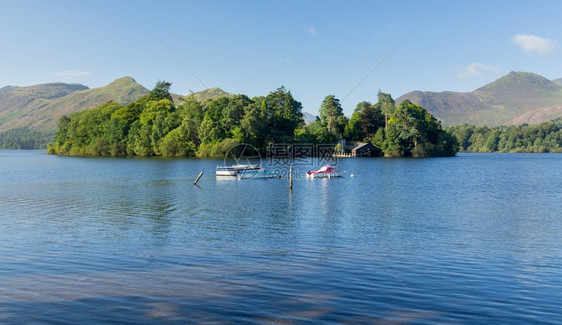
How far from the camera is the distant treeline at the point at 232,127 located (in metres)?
134

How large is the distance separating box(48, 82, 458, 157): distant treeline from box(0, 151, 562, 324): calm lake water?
9999 cm

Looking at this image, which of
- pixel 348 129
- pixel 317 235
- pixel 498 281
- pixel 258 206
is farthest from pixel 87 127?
pixel 498 281

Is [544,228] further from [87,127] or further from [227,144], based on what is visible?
[87,127]

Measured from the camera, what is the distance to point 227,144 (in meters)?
127

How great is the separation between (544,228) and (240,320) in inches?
876

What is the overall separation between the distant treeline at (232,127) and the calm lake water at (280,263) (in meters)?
100.0

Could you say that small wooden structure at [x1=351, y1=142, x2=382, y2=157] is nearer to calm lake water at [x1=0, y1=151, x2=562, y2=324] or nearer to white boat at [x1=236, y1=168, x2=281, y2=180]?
white boat at [x1=236, y1=168, x2=281, y2=180]

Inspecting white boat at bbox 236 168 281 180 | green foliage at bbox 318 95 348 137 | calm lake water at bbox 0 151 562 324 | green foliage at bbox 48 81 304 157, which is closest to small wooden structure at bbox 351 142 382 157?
green foliage at bbox 318 95 348 137

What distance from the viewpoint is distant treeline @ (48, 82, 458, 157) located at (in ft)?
440

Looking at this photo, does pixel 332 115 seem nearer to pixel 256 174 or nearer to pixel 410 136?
pixel 410 136

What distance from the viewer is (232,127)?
134375mm

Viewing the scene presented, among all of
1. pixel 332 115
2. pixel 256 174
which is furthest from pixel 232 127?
pixel 256 174

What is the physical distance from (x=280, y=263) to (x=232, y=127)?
11985 centimetres

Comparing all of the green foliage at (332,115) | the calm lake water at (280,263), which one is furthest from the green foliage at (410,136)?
the calm lake water at (280,263)
